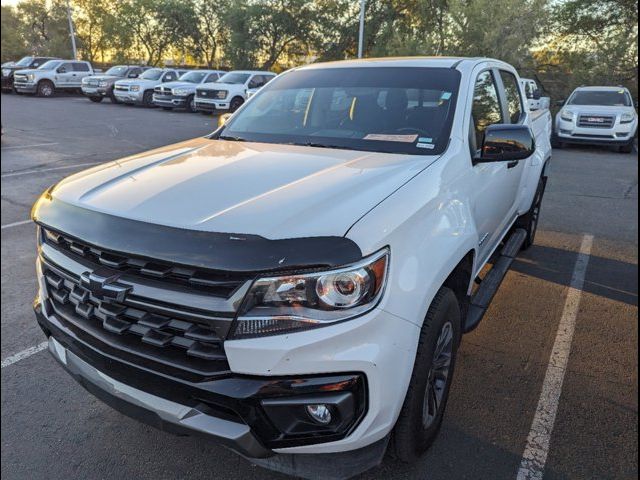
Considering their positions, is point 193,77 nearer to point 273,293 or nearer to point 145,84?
point 145,84

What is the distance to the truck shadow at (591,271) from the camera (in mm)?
4531

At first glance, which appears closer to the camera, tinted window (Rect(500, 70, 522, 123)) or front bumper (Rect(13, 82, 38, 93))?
tinted window (Rect(500, 70, 522, 123))

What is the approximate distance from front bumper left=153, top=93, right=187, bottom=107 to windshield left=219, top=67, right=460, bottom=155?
1878cm

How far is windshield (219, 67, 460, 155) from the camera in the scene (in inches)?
115

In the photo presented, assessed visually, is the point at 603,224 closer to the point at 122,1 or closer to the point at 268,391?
the point at 268,391

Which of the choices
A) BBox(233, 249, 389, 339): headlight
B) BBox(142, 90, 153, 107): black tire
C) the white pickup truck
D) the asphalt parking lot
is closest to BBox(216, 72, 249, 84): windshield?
BBox(142, 90, 153, 107): black tire

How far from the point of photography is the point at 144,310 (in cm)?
187

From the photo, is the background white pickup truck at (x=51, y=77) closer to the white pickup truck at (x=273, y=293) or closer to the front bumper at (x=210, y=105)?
the front bumper at (x=210, y=105)

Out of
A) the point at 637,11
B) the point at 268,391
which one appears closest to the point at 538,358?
the point at 268,391

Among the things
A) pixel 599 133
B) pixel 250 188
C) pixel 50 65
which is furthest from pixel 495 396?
pixel 50 65

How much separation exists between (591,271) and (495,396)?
107 inches

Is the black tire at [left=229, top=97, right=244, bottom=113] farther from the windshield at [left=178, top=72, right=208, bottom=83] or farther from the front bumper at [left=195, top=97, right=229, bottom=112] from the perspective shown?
the windshield at [left=178, top=72, right=208, bottom=83]

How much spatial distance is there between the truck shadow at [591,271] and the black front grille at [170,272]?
3901mm

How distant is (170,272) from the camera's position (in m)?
1.80
